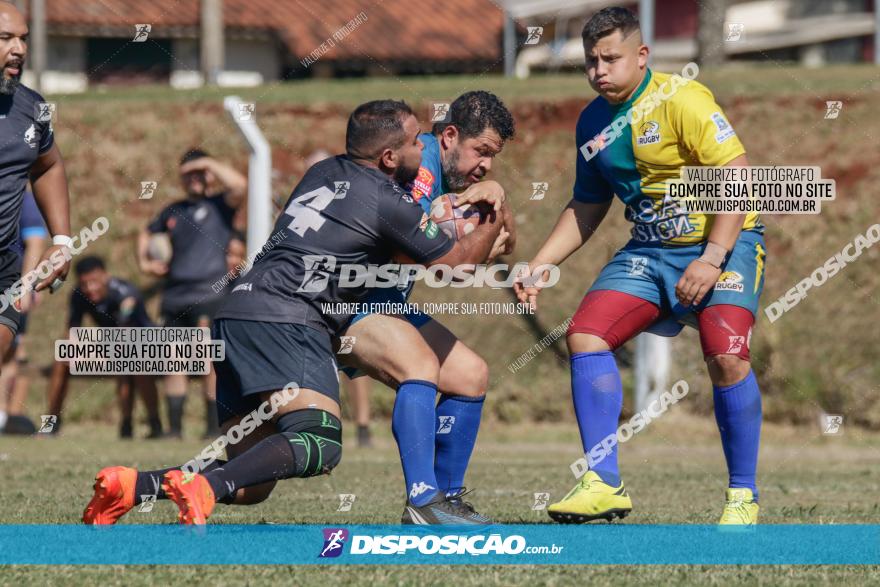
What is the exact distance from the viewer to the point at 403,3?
116ft

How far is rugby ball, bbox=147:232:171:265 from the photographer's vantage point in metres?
14.8

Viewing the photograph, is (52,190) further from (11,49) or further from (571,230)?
(571,230)

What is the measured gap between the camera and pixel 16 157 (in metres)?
6.96

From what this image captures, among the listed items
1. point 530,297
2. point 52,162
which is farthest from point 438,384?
point 52,162

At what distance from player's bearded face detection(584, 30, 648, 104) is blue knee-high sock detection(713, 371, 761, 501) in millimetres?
1495

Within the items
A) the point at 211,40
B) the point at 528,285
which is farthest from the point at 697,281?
the point at 211,40

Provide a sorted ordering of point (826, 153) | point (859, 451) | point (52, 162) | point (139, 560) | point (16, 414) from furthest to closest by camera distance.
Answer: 1. point (826, 153)
2. point (16, 414)
3. point (859, 451)
4. point (52, 162)
5. point (139, 560)

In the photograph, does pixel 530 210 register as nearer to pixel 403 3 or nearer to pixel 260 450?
pixel 260 450

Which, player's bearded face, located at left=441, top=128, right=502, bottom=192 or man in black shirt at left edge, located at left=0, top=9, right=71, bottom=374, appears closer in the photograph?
player's bearded face, located at left=441, top=128, right=502, bottom=192

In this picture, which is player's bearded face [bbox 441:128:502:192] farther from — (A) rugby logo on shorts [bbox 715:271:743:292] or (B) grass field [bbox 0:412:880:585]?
(B) grass field [bbox 0:412:880:585]

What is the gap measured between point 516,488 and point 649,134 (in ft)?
9.96

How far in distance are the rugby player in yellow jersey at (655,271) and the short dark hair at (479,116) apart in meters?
0.46

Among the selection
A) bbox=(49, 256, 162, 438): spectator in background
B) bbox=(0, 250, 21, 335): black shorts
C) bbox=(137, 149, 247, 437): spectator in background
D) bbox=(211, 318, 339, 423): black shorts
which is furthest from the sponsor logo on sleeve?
bbox=(49, 256, 162, 438): spectator in background

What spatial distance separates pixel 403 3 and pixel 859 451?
24.4m
